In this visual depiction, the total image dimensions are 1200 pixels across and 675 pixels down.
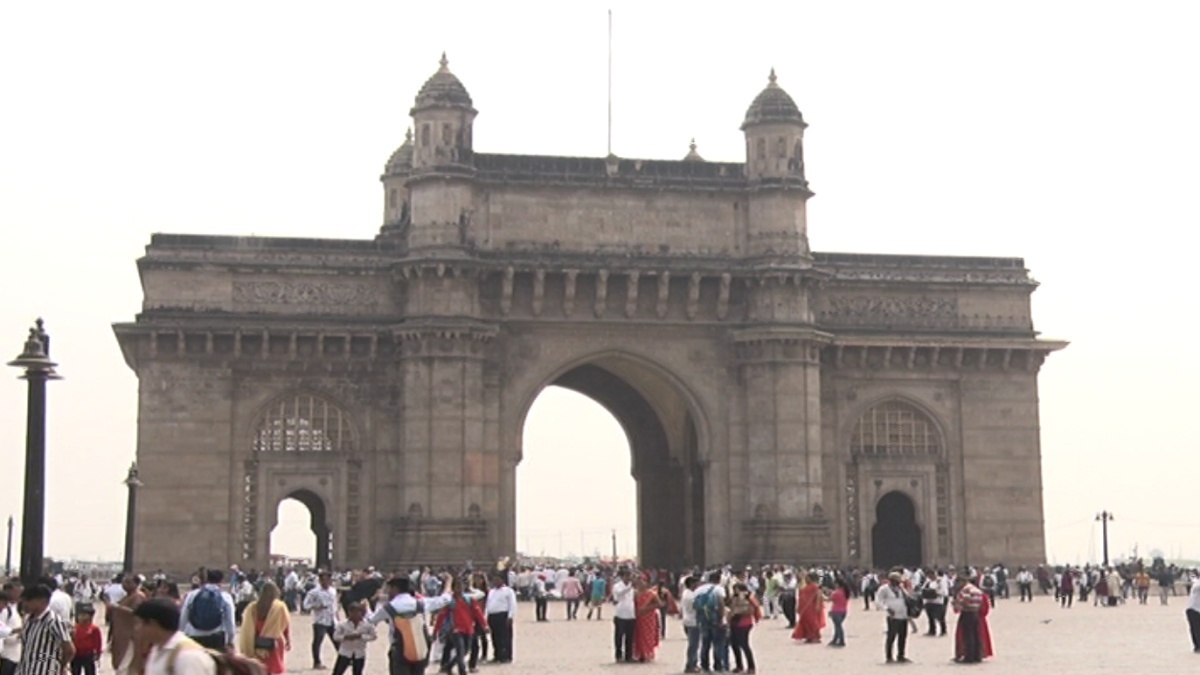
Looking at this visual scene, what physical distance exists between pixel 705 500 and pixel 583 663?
85.9 feet

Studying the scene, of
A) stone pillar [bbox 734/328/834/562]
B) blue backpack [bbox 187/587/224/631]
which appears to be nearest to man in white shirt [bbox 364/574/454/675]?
blue backpack [bbox 187/587/224/631]

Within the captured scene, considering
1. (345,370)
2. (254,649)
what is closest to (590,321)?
(345,370)

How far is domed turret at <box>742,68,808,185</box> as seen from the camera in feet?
177

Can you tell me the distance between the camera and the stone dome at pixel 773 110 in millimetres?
54219

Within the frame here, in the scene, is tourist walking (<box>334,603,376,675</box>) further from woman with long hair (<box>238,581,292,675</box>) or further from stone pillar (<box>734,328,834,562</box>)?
stone pillar (<box>734,328,834,562</box>)

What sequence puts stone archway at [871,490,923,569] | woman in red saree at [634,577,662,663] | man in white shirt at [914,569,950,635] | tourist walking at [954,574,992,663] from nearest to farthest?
tourist walking at [954,574,992,663] < woman in red saree at [634,577,662,663] < man in white shirt at [914,569,950,635] < stone archway at [871,490,923,569]

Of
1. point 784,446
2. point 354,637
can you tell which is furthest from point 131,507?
point 354,637

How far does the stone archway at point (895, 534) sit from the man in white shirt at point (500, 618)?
29690 mm

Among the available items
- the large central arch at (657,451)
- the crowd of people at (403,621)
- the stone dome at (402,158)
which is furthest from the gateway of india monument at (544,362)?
the stone dome at (402,158)

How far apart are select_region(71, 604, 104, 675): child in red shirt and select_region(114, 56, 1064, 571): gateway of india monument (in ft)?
92.8

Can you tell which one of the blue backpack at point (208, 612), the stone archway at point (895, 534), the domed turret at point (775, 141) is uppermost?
the domed turret at point (775, 141)

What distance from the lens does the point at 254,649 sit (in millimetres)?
20578

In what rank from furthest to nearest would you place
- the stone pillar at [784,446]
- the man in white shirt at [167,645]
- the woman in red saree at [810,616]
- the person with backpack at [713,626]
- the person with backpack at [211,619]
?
1. the stone pillar at [784,446]
2. the woman in red saree at [810,616]
3. the person with backpack at [713,626]
4. the person with backpack at [211,619]
5. the man in white shirt at [167,645]

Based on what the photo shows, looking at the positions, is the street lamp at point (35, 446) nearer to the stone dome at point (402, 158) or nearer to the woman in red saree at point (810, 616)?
the woman in red saree at point (810, 616)
